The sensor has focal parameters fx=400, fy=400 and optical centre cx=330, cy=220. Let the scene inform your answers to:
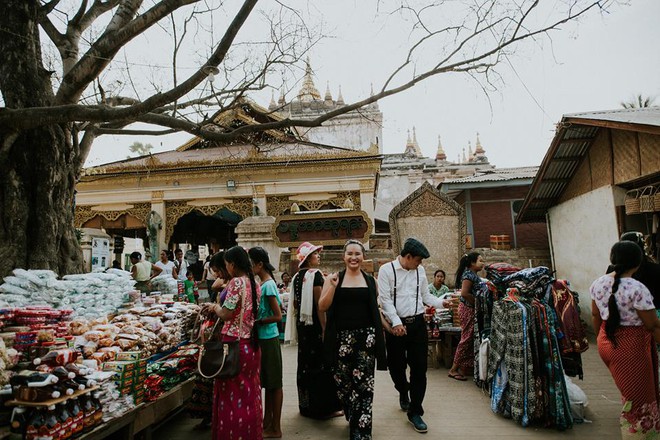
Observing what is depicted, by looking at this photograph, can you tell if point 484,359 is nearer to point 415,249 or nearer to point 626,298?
point 415,249

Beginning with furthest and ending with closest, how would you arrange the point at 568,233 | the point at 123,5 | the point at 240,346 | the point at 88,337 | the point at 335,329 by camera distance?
1. the point at 568,233
2. the point at 123,5
3. the point at 88,337
4. the point at 335,329
5. the point at 240,346

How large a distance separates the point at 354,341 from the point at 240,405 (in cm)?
102

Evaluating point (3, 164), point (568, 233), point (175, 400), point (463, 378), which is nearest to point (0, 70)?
point (3, 164)

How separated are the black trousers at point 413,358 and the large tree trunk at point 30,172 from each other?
469 centimetres

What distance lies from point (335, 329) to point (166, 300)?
2953 mm

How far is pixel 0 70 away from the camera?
5.66 metres

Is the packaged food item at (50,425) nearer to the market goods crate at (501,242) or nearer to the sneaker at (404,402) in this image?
the sneaker at (404,402)

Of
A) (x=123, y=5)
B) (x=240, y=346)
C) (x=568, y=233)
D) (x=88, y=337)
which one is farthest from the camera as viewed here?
(x=568, y=233)

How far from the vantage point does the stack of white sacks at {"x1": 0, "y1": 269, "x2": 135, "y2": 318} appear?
4.18 m

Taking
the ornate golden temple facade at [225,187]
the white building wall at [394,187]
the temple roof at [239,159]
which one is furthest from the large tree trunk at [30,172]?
the white building wall at [394,187]

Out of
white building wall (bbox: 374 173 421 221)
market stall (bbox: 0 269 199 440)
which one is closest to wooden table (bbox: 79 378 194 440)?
market stall (bbox: 0 269 199 440)

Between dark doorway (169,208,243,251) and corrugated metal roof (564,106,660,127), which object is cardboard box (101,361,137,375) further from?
dark doorway (169,208,243,251)

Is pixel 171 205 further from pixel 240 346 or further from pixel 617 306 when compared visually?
pixel 617 306

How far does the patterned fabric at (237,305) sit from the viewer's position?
3.11m
